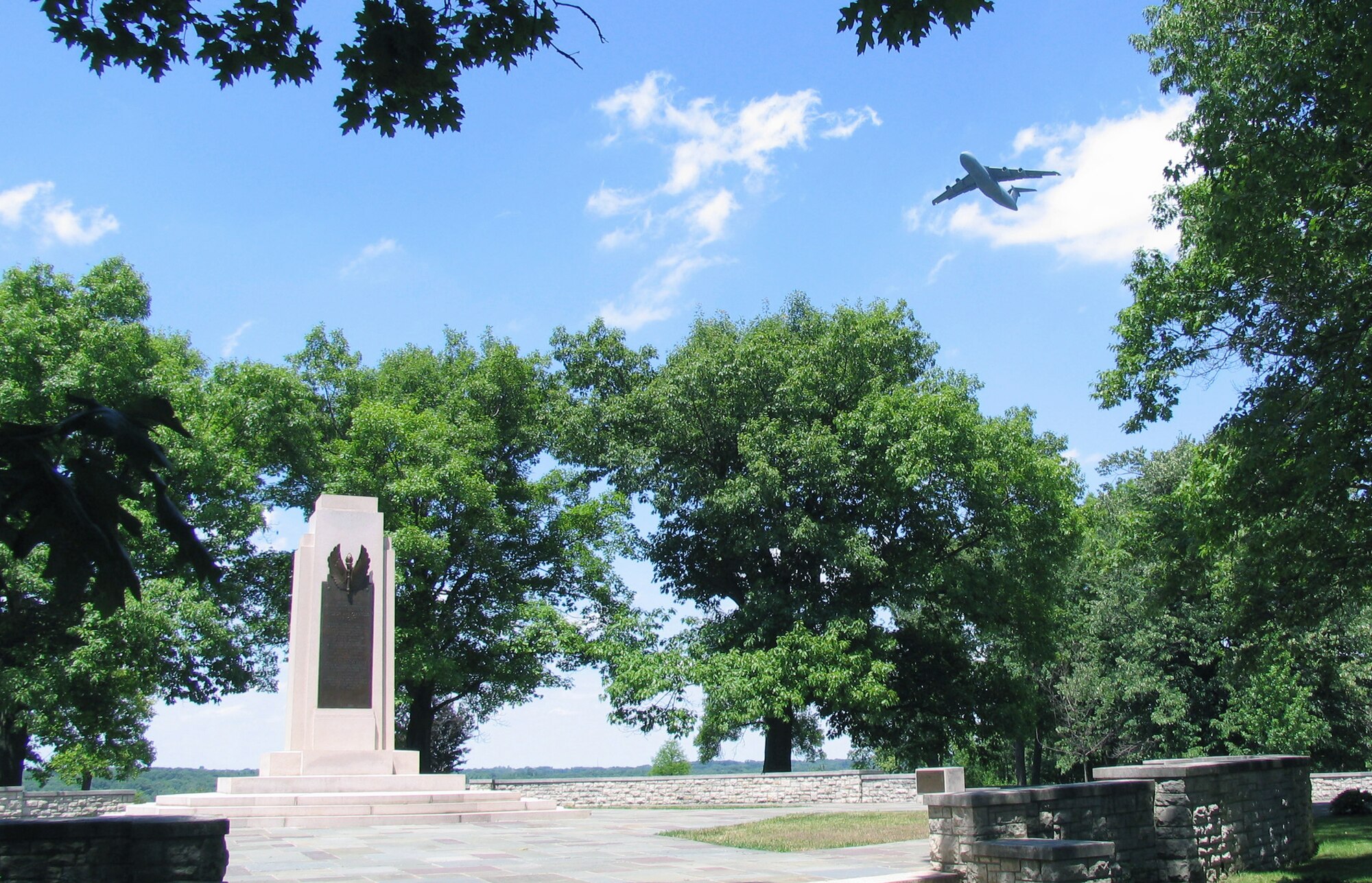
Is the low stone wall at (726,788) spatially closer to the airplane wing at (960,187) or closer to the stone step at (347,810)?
the stone step at (347,810)

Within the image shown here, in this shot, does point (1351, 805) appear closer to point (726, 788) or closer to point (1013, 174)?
point (726, 788)

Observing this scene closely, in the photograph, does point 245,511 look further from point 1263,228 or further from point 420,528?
point 1263,228

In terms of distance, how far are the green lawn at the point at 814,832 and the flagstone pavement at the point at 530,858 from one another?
0.35m

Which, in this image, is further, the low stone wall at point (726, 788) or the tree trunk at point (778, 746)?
the tree trunk at point (778, 746)

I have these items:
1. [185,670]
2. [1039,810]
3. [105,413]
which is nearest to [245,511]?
[185,670]

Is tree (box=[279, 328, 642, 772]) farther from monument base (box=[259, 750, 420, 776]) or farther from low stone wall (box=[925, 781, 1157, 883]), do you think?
low stone wall (box=[925, 781, 1157, 883])

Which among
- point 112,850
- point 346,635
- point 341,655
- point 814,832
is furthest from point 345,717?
point 112,850

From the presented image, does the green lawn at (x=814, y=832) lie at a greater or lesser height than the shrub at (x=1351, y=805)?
greater

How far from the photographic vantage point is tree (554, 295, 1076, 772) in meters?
23.0

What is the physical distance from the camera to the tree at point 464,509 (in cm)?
2580

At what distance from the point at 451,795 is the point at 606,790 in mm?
7697

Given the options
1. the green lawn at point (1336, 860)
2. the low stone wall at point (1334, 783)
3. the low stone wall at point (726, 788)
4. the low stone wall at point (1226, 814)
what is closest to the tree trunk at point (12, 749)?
the low stone wall at point (726, 788)

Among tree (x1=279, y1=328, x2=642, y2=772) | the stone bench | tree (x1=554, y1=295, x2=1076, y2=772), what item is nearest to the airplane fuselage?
tree (x1=554, y1=295, x2=1076, y2=772)

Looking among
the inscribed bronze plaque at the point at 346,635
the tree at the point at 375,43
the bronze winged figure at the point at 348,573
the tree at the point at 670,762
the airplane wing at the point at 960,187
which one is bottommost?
the tree at the point at 670,762
